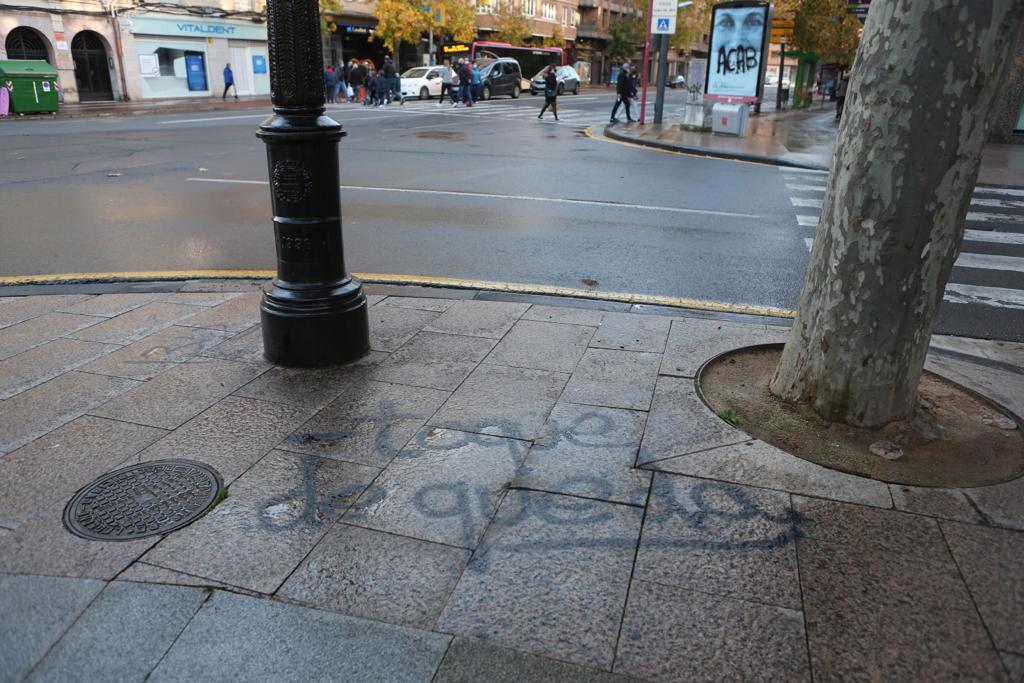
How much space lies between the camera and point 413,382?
4336 mm

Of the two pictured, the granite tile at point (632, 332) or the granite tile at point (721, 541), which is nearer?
the granite tile at point (721, 541)

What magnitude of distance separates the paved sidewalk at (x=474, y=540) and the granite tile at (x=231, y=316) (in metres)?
0.51

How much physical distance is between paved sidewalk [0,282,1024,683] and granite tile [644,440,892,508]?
13mm

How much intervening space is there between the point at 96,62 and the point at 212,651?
126 ft

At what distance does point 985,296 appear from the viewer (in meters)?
6.54

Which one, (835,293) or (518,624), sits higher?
(835,293)

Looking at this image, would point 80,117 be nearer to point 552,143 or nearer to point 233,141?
point 233,141

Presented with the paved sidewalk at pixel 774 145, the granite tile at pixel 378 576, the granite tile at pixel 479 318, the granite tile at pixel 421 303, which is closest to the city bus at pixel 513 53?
the paved sidewalk at pixel 774 145

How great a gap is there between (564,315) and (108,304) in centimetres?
342

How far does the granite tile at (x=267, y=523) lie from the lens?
2730 millimetres

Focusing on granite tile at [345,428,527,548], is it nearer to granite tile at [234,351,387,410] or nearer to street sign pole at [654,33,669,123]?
granite tile at [234,351,387,410]

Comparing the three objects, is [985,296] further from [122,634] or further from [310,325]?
[122,634]

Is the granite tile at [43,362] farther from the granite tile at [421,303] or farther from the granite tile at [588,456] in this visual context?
the granite tile at [588,456]

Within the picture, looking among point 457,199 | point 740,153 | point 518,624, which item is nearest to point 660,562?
point 518,624
